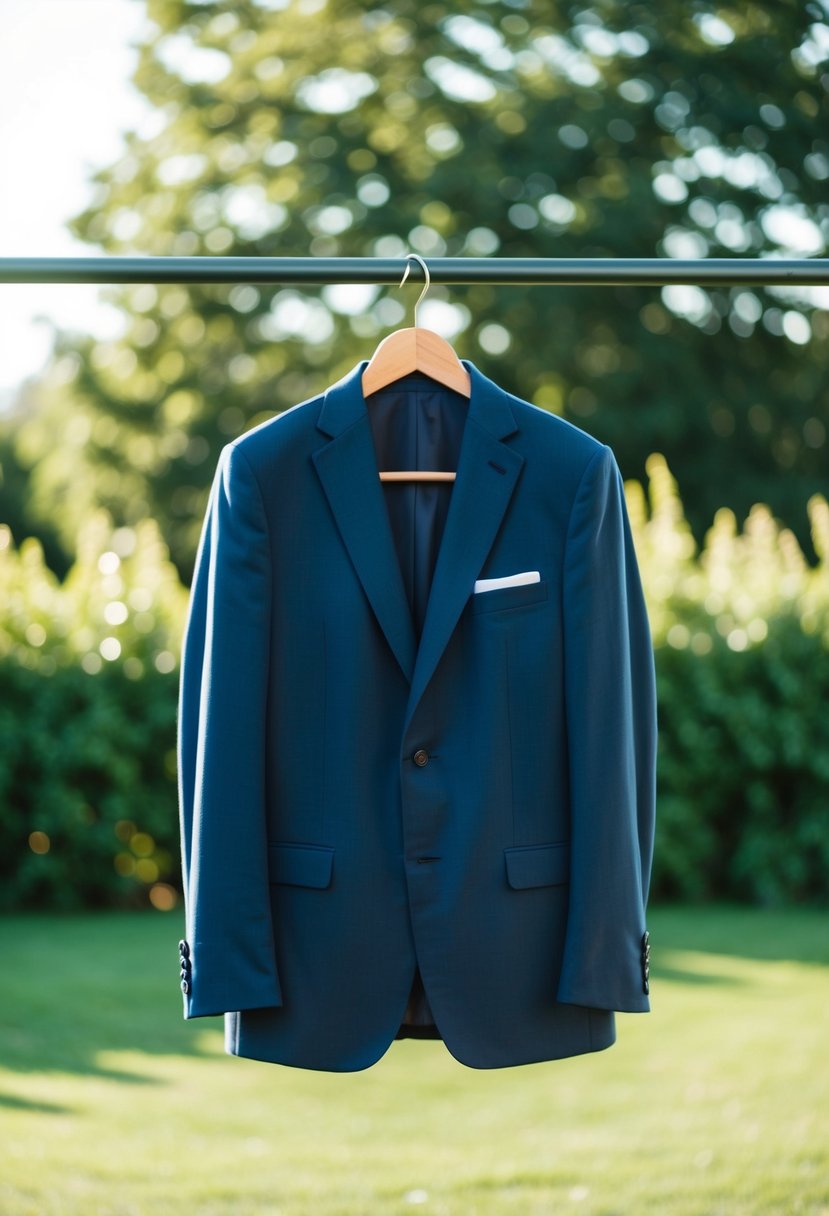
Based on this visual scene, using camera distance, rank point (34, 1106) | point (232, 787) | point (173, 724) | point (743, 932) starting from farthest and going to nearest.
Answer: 1. point (173, 724)
2. point (743, 932)
3. point (34, 1106)
4. point (232, 787)

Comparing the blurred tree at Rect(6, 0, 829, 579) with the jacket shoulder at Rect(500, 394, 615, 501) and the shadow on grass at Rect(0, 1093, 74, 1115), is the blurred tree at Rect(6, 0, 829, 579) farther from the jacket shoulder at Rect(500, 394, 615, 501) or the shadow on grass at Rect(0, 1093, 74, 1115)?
the jacket shoulder at Rect(500, 394, 615, 501)

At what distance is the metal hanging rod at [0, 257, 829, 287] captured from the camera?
2006 mm

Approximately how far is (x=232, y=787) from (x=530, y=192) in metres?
13.3

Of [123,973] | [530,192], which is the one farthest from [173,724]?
[530,192]

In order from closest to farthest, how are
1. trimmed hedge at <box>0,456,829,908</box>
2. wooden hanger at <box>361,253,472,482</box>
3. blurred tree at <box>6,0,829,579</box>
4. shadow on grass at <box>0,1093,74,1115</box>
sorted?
wooden hanger at <box>361,253,472,482</box>, shadow on grass at <box>0,1093,74,1115</box>, trimmed hedge at <box>0,456,829,908</box>, blurred tree at <box>6,0,829,579</box>

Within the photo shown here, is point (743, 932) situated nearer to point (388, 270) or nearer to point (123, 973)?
point (123, 973)

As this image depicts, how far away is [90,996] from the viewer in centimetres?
533

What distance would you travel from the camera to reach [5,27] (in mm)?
13727

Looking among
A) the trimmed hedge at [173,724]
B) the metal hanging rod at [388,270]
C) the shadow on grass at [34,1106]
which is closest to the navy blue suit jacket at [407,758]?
the metal hanging rod at [388,270]

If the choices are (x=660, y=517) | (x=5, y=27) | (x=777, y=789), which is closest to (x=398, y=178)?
(x=5, y=27)

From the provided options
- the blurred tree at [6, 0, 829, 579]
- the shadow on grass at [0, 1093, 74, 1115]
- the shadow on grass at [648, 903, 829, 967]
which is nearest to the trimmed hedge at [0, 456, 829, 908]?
the shadow on grass at [648, 903, 829, 967]

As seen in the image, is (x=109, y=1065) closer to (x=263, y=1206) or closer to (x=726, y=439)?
(x=263, y=1206)

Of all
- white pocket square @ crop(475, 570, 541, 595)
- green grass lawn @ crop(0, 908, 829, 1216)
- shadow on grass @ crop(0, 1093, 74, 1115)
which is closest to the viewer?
white pocket square @ crop(475, 570, 541, 595)

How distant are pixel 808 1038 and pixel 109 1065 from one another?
2629 mm
